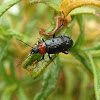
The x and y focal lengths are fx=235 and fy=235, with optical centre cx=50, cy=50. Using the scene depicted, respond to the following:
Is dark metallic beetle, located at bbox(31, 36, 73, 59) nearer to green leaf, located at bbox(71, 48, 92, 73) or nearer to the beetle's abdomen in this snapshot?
the beetle's abdomen

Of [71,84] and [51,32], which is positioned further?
[71,84]

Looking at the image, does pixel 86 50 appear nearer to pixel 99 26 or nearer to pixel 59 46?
pixel 59 46

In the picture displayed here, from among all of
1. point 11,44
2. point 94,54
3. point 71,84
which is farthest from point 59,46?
point 71,84

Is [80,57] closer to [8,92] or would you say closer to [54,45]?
[54,45]

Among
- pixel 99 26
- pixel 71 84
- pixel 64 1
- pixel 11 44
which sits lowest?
pixel 71 84

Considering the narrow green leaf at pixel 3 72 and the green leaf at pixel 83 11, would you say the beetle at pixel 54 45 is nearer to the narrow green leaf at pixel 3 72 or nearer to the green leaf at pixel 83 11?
the green leaf at pixel 83 11

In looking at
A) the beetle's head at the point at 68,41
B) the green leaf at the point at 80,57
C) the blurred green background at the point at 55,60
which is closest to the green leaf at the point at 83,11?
the blurred green background at the point at 55,60
